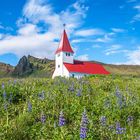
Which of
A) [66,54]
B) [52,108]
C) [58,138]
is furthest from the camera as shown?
[66,54]

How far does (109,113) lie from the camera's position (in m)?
8.95

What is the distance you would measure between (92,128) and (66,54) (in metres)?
78.9

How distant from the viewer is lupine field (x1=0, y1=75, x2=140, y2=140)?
281 inches

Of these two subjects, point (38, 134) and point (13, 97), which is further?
point (13, 97)

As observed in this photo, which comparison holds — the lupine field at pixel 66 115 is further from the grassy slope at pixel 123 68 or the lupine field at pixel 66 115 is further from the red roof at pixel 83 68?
the grassy slope at pixel 123 68

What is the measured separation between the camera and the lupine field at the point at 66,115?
23.4ft

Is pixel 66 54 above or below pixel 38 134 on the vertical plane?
above

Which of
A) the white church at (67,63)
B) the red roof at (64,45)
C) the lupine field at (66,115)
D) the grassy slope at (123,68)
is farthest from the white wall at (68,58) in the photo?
the grassy slope at (123,68)

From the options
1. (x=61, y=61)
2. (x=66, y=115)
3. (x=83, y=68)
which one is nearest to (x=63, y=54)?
(x=61, y=61)

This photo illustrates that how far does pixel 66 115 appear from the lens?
896 cm

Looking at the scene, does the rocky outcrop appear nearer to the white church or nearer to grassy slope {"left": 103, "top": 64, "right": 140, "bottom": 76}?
grassy slope {"left": 103, "top": 64, "right": 140, "bottom": 76}

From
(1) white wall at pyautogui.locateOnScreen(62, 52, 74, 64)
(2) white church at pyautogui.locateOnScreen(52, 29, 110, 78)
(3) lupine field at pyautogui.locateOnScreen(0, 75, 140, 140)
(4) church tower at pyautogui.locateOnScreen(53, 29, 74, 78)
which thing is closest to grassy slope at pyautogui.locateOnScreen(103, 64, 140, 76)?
(2) white church at pyautogui.locateOnScreen(52, 29, 110, 78)

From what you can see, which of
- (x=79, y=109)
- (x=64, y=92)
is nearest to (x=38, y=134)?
(x=79, y=109)

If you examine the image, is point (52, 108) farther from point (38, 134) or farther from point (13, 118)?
point (38, 134)
